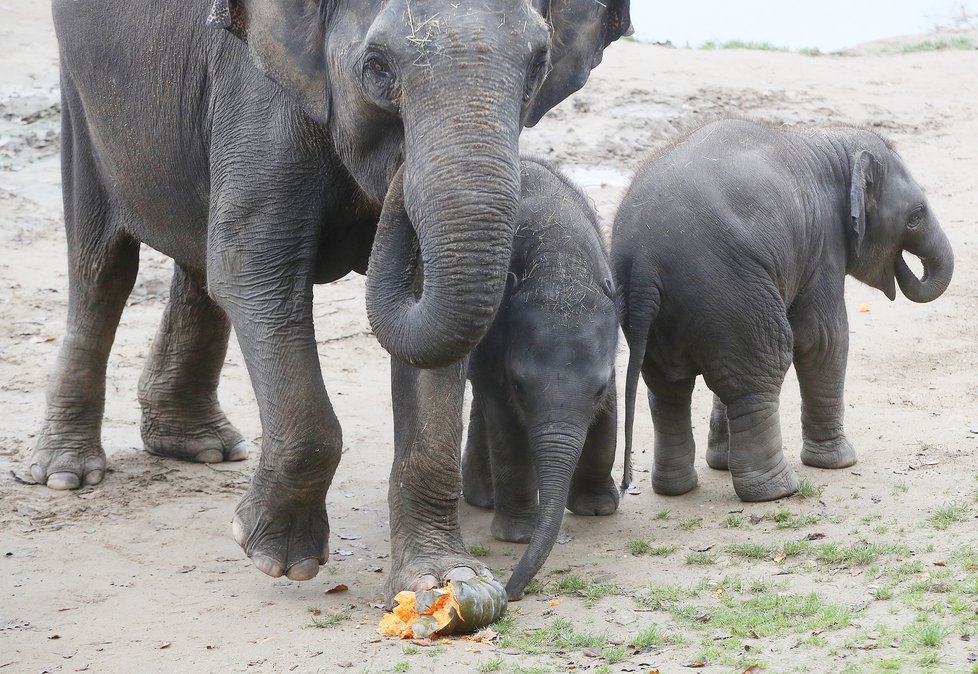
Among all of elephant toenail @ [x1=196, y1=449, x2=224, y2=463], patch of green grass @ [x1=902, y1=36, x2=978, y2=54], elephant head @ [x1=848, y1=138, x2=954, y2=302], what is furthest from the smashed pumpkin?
patch of green grass @ [x1=902, y1=36, x2=978, y2=54]

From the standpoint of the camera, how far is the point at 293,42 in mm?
4461

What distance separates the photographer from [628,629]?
454 centimetres

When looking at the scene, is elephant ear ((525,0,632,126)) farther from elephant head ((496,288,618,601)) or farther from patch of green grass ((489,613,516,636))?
patch of green grass ((489,613,516,636))

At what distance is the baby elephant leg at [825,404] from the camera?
254 inches

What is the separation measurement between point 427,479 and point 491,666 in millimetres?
859

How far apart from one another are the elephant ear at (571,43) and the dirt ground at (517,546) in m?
1.60

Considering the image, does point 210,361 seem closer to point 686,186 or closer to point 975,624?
point 686,186

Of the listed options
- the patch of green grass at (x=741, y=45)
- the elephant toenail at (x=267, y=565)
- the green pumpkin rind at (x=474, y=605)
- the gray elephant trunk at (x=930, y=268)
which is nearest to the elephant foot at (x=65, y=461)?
the elephant toenail at (x=267, y=565)

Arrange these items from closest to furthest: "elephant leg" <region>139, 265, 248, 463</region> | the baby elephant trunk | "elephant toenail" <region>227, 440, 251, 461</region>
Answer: the baby elephant trunk → "elephant leg" <region>139, 265, 248, 463</region> → "elephant toenail" <region>227, 440, 251, 461</region>

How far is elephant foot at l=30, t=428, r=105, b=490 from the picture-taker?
21.6 feet

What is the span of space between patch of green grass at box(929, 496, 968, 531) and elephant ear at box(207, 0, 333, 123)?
2.61m

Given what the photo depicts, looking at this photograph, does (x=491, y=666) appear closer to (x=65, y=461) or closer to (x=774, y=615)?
(x=774, y=615)

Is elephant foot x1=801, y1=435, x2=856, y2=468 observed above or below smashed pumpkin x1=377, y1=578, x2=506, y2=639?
above

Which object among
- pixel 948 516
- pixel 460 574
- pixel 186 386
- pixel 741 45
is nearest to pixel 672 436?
pixel 948 516
